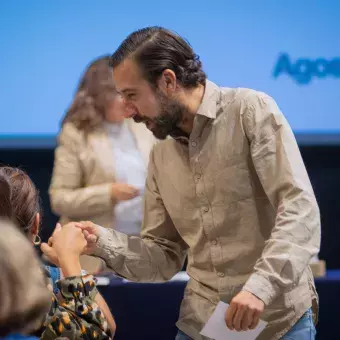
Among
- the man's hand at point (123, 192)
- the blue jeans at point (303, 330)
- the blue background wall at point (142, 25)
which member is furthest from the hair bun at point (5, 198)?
the blue background wall at point (142, 25)

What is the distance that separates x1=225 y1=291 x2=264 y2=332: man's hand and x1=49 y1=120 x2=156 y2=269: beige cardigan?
1562mm

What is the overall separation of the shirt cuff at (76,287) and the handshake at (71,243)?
11 cm

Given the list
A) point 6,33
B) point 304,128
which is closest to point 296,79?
point 304,128

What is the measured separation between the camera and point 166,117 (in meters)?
2.21

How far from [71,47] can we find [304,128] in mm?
1285

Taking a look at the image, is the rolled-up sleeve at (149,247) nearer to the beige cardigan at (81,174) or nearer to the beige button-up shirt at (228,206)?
the beige button-up shirt at (228,206)

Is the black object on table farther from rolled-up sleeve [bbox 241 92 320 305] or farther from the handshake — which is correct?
rolled-up sleeve [bbox 241 92 320 305]

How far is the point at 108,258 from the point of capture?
2.23 m

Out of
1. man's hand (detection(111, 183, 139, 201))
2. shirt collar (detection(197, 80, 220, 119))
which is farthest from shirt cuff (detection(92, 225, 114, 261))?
man's hand (detection(111, 183, 139, 201))

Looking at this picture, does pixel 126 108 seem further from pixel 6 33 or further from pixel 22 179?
pixel 6 33

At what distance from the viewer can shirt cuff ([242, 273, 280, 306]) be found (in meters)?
1.92

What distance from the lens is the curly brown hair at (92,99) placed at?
3.50 m

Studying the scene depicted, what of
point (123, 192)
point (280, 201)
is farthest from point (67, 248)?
point (123, 192)

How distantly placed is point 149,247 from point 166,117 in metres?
0.37
